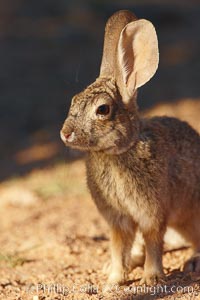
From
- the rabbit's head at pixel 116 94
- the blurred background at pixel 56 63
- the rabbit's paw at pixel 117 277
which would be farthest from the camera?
the blurred background at pixel 56 63

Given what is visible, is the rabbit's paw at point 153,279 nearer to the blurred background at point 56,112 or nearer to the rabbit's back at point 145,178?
the blurred background at point 56,112

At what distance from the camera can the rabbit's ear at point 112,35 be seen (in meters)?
5.35

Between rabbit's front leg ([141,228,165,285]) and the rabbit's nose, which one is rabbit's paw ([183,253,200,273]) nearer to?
rabbit's front leg ([141,228,165,285])

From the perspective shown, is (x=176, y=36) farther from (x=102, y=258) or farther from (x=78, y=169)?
(x=102, y=258)

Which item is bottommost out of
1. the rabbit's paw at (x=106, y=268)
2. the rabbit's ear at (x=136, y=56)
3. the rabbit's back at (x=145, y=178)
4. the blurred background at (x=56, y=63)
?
the rabbit's paw at (x=106, y=268)

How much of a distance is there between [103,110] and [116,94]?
0.21m

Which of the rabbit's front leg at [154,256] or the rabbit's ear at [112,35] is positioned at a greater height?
the rabbit's ear at [112,35]

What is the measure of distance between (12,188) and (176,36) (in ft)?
21.1

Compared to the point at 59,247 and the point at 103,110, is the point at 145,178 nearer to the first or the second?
the point at 103,110

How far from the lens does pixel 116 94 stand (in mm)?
5203

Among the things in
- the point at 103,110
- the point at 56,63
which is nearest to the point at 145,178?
the point at 103,110

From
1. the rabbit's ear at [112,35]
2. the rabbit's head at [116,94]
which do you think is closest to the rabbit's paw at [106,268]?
the rabbit's head at [116,94]

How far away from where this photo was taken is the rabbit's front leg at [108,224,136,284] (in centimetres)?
532

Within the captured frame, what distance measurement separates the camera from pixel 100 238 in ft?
21.5
